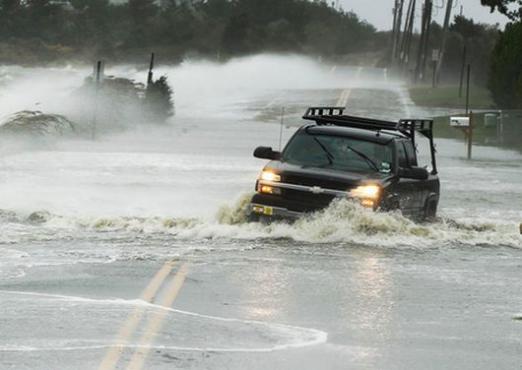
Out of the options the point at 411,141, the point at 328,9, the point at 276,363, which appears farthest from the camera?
the point at 328,9

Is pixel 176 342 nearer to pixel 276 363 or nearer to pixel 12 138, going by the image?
pixel 276 363

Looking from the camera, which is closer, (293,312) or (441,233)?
(293,312)

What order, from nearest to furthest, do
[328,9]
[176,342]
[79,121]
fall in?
[176,342] → [79,121] → [328,9]

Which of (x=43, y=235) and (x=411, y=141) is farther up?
(x=411, y=141)

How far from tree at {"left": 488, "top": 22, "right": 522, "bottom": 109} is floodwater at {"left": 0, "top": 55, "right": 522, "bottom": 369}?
2625 cm

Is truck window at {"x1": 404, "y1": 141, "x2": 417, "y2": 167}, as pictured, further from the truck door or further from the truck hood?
the truck hood

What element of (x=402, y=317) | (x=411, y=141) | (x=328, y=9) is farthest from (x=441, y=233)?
(x=328, y=9)

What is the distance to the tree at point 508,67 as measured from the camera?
54156 mm

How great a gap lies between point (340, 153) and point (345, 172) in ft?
2.21

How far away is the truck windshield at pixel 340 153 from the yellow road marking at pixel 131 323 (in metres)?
4.09

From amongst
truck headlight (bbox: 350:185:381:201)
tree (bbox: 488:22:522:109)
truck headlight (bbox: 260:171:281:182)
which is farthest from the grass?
truck headlight (bbox: 350:185:381:201)

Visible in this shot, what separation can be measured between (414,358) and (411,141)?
9.67m

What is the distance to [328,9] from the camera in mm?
163375

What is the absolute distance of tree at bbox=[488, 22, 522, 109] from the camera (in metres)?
54.2
